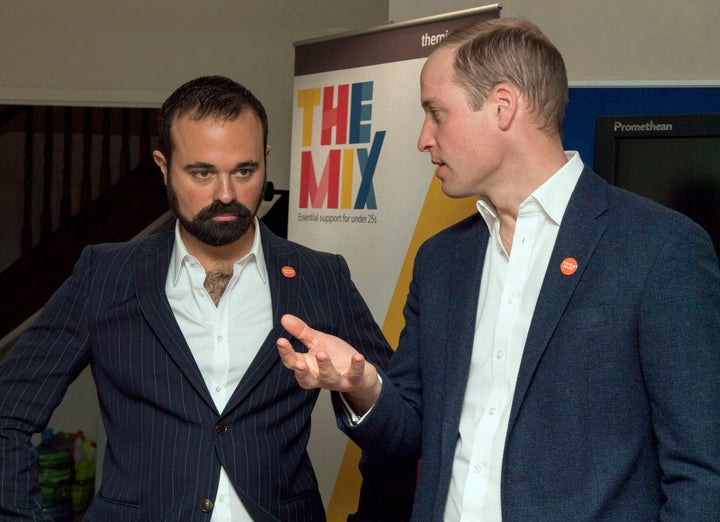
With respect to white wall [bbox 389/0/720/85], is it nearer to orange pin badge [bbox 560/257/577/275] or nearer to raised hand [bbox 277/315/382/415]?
orange pin badge [bbox 560/257/577/275]

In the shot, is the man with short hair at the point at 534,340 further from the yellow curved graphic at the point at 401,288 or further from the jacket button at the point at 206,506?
the yellow curved graphic at the point at 401,288

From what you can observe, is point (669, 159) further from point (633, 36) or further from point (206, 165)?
point (633, 36)

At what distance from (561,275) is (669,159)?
2.47ft

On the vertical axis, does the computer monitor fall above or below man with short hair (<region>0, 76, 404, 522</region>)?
above

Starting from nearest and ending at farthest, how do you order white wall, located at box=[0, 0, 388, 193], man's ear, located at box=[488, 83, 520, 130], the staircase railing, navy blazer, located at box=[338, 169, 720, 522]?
1. navy blazer, located at box=[338, 169, 720, 522]
2. man's ear, located at box=[488, 83, 520, 130]
3. white wall, located at box=[0, 0, 388, 193]
4. the staircase railing

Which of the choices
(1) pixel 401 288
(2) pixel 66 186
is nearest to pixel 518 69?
(1) pixel 401 288

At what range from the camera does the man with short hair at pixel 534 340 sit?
1.31 m

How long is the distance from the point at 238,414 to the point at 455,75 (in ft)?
2.72

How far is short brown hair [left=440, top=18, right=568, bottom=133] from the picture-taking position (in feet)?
5.14

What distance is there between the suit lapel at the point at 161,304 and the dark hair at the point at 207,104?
0.71 feet

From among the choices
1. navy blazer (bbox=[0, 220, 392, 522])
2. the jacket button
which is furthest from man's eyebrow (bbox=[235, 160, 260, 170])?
the jacket button

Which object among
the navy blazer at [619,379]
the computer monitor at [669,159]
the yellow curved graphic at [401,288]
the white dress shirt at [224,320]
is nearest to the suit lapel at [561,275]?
the navy blazer at [619,379]

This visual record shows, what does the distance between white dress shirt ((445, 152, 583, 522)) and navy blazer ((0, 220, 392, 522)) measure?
1.60 ft

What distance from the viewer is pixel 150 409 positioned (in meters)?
1.80
